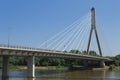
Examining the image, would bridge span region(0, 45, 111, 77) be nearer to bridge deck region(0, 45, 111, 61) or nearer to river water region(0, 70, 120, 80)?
bridge deck region(0, 45, 111, 61)

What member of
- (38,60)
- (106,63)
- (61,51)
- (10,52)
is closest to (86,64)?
(106,63)

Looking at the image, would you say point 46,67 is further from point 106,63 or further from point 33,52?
point 33,52

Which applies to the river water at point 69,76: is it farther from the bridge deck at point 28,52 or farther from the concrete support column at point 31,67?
the bridge deck at point 28,52

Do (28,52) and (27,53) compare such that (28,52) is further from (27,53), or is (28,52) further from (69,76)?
(69,76)

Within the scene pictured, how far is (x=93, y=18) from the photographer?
104812mm

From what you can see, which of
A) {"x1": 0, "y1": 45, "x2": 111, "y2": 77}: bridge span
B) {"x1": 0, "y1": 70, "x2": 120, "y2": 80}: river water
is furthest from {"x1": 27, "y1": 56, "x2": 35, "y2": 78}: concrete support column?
{"x1": 0, "y1": 70, "x2": 120, "y2": 80}: river water

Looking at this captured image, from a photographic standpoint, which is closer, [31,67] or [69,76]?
[31,67]

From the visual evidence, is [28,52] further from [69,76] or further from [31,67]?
[69,76]

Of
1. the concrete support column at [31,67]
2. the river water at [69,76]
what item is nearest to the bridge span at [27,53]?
the concrete support column at [31,67]

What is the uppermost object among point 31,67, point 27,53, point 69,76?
point 27,53

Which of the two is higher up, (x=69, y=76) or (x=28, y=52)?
(x=28, y=52)

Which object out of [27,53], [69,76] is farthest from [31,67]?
[69,76]

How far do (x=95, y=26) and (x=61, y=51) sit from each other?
1470cm

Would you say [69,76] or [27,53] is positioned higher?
[27,53]
